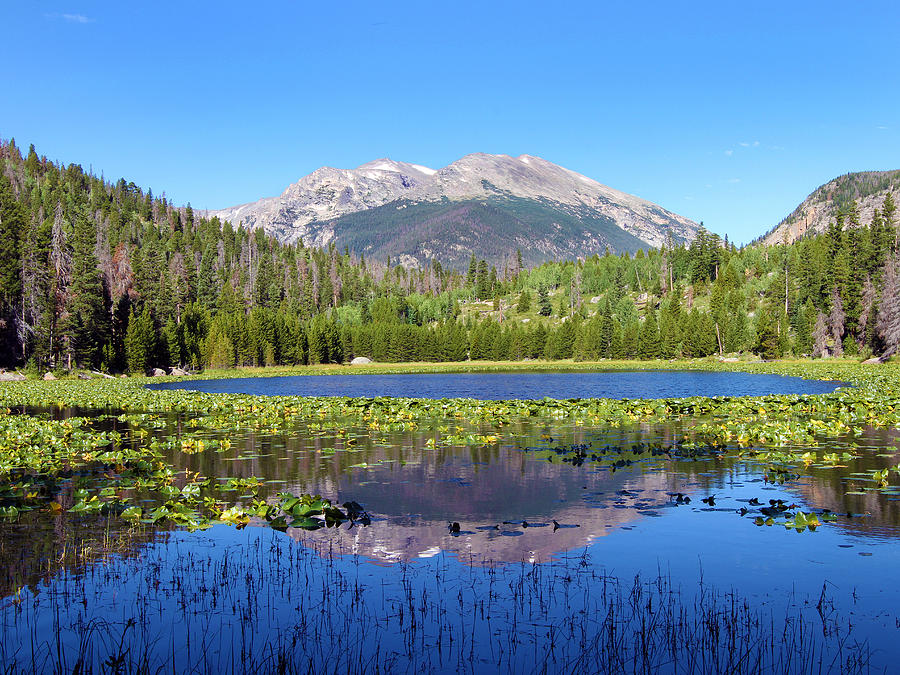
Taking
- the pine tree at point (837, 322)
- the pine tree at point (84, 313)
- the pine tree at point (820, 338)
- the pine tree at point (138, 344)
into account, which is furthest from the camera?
the pine tree at point (820, 338)

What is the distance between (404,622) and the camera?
9.65m

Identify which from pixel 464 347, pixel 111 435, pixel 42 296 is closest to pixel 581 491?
pixel 111 435

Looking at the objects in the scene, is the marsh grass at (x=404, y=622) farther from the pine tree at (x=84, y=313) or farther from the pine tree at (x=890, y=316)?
the pine tree at (x=890, y=316)

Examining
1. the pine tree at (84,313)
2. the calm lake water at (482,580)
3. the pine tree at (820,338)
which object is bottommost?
the calm lake water at (482,580)

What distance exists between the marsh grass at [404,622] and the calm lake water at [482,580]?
4cm

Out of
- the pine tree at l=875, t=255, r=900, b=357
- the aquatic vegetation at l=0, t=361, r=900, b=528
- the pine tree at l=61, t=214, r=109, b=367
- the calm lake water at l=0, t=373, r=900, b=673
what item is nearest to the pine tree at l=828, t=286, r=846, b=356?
the pine tree at l=875, t=255, r=900, b=357

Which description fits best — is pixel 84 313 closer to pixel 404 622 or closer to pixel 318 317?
pixel 318 317

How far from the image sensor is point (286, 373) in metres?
124

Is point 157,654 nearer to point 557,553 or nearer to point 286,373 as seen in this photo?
point 557,553

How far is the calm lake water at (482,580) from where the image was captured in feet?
28.8

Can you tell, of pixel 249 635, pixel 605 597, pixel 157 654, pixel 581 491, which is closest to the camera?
pixel 157 654

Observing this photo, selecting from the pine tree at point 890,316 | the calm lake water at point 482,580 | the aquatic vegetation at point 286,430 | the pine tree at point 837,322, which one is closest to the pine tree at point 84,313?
the aquatic vegetation at point 286,430

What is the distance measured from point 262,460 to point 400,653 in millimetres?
16142

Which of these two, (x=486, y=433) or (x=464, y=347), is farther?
(x=464, y=347)
